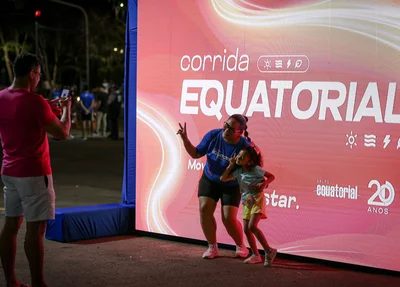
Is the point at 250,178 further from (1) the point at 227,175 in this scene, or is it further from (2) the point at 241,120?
(2) the point at 241,120

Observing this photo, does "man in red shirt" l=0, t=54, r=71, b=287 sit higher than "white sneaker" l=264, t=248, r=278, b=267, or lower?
higher

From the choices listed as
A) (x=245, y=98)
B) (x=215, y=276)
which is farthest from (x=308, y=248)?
(x=245, y=98)

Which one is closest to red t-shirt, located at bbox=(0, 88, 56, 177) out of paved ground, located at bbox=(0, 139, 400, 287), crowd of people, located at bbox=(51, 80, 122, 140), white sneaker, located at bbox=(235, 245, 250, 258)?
paved ground, located at bbox=(0, 139, 400, 287)

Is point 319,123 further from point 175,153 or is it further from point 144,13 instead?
point 144,13

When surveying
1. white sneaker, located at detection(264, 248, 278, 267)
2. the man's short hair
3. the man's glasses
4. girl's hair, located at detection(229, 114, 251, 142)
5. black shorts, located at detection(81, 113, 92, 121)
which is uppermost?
the man's short hair

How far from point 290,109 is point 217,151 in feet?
2.69

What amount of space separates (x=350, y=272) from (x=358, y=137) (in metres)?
1.25

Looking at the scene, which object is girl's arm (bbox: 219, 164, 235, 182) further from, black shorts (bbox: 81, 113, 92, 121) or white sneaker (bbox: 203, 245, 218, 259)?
black shorts (bbox: 81, 113, 92, 121)

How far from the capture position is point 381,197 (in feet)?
22.5

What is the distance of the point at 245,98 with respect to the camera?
780 centimetres

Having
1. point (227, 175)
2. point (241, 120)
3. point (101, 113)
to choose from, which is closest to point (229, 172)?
point (227, 175)

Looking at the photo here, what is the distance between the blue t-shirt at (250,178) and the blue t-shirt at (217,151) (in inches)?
8.6

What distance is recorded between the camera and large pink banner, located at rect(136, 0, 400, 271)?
22.5 feet

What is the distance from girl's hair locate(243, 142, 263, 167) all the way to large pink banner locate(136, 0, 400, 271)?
370 millimetres
